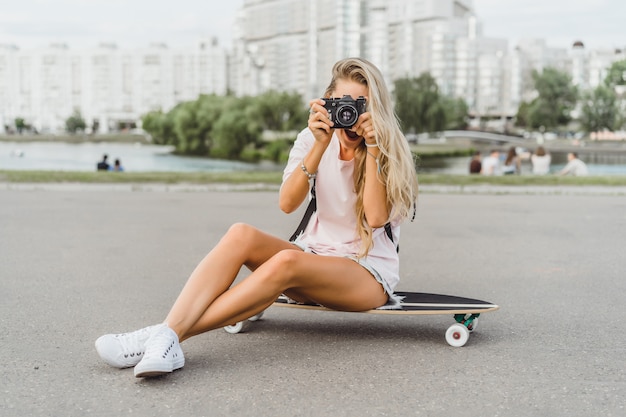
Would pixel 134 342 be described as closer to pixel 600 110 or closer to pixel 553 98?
pixel 600 110

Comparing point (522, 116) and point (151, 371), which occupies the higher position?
point (522, 116)

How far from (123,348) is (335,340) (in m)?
1.18

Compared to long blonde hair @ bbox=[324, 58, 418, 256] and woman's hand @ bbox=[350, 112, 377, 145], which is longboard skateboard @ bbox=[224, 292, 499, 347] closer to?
long blonde hair @ bbox=[324, 58, 418, 256]

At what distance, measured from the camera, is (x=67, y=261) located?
6762 mm

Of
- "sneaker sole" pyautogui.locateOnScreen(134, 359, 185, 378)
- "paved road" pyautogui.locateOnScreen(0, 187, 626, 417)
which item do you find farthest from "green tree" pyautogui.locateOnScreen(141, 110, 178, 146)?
"sneaker sole" pyautogui.locateOnScreen(134, 359, 185, 378)

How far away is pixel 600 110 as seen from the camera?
280 feet

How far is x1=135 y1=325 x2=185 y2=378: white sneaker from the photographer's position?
3098 mm

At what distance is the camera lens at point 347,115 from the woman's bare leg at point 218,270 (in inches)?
27.7

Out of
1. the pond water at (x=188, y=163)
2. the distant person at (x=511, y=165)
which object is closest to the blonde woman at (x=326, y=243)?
the distant person at (x=511, y=165)

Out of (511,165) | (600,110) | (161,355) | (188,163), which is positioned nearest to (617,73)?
(600,110)

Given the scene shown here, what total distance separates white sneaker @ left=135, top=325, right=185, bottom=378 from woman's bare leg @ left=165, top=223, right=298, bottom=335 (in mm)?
88

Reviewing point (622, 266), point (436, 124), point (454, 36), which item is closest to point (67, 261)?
point (622, 266)

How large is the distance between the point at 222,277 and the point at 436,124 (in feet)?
241

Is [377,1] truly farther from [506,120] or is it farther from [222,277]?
[222,277]
